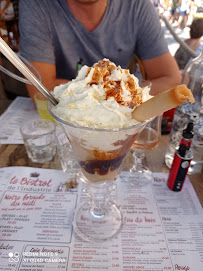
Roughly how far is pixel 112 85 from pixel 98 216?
52 centimetres

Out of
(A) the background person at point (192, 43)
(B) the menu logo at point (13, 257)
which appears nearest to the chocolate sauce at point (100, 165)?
(B) the menu logo at point (13, 257)

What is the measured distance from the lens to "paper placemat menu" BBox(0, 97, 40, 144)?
1.07 m

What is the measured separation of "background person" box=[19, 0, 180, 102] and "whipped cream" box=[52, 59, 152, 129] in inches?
28.5

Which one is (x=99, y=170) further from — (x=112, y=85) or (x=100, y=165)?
(x=112, y=85)

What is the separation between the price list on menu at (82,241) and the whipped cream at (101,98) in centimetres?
39

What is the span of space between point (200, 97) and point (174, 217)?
48 centimetres

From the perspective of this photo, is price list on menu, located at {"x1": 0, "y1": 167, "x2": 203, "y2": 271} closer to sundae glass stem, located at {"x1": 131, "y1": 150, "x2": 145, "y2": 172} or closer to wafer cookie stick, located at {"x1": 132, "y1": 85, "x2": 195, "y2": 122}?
sundae glass stem, located at {"x1": 131, "y1": 150, "x2": 145, "y2": 172}

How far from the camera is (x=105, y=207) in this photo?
Result: 0.86m

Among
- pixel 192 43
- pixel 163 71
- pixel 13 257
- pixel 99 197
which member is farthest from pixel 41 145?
pixel 192 43

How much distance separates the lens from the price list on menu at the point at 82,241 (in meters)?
0.63

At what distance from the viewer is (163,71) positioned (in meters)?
1.53

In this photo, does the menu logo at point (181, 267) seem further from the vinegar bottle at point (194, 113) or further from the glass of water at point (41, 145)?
the glass of water at point (41, 145)

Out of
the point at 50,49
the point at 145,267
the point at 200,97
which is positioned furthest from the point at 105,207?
the point at 50,49

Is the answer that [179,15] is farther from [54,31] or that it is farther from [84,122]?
[84,122]
